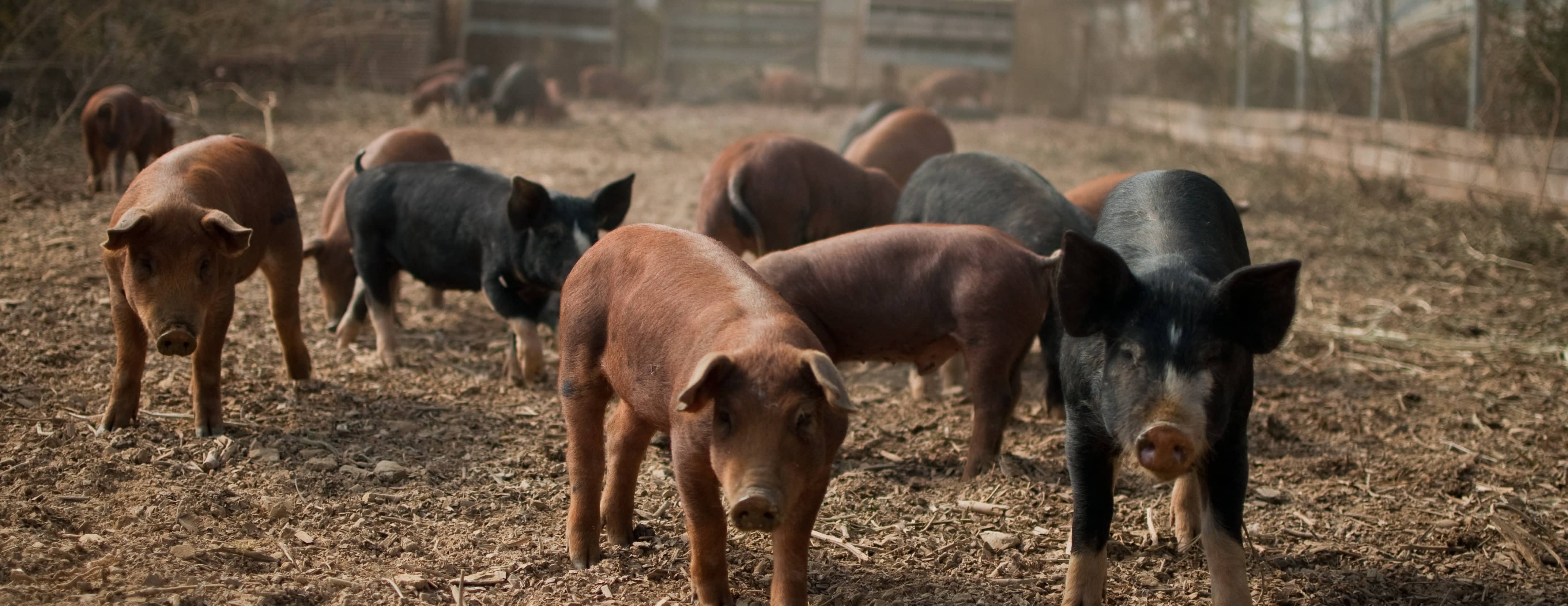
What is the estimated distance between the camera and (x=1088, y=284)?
321cm

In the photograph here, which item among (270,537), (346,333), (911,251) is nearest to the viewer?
(270,537)

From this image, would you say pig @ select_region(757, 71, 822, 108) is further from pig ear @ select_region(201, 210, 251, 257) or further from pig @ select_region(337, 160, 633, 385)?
pig ear @ select_region(201, 210, 251, 257)

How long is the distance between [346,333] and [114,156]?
190 inches

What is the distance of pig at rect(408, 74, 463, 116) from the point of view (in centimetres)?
1820

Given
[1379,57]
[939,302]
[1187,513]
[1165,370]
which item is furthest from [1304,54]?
[1165,370]

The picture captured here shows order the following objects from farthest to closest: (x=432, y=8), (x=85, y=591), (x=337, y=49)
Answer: (x=432, y=8), (x=337, y=49), (x=85, y=591)

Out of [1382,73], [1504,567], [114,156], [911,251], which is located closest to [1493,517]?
[1504,567]

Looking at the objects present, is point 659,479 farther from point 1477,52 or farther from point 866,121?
point 1477,52

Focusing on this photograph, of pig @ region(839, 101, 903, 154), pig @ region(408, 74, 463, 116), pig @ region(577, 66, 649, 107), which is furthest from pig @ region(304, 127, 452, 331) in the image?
pig @ region(577, 66, 649, 107)

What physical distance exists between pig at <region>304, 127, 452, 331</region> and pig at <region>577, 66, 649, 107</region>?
1550 centimetres

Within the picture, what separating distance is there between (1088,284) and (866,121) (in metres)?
8.70

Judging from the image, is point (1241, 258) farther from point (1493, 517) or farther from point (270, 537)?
point (270, 537)

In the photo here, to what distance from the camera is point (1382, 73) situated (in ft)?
38.0

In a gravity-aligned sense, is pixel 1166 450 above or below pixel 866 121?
below
